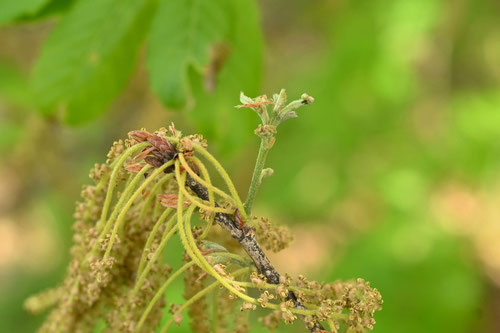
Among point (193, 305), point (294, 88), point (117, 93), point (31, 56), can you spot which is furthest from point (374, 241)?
point (31, 56)

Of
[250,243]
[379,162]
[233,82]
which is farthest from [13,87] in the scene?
[250,243]

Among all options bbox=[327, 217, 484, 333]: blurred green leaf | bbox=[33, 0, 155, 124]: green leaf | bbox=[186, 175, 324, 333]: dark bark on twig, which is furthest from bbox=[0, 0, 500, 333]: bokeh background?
bbox=[186, 175, 324, 333]: dark bark on twig

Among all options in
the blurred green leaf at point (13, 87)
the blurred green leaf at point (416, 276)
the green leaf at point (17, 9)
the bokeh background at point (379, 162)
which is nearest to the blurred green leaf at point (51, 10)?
the green leaf at point (17, 9)

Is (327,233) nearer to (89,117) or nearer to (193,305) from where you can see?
(89,117)

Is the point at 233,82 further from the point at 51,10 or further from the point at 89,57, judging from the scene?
the point at 51,10

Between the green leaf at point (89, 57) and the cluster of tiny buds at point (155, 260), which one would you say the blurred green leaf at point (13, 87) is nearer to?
the green leaf at point (89, 57)
